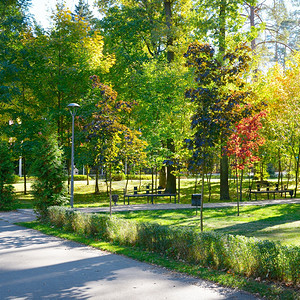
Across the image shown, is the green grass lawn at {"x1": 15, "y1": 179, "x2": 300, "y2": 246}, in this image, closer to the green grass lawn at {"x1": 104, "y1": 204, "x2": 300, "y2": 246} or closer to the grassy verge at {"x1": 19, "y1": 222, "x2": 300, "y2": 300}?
the green grass lawn at {"x1": 104, "y1": 204, "x2": 300, "y2": 246}

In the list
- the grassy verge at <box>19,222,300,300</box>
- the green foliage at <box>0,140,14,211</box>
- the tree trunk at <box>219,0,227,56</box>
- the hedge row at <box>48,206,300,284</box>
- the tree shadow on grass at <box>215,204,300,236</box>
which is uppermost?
the tree trunk at <box>219,0,227,56</box>

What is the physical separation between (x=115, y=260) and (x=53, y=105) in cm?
1684

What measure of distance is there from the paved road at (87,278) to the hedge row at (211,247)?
2.79 ft

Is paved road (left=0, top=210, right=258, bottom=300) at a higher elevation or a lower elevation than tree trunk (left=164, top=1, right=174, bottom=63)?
lower

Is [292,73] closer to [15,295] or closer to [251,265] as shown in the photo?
[251,265]

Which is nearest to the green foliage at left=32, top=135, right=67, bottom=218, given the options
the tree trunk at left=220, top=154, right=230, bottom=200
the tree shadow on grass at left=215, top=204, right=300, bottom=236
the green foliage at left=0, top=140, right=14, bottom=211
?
the green foliage at left=0, top=140, right=14, bottom=211

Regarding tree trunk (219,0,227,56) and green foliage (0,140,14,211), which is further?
tree trunk (219,0,227,56)

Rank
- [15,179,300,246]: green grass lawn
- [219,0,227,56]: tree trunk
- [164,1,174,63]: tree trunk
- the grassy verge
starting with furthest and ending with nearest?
[164,1,174,63]: tree trunk → [219,0,227,56]: tree trunk → [15,179,300,246]: green grass lawn → the grassy verge

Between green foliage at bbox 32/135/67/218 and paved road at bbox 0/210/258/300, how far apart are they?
4.88 m

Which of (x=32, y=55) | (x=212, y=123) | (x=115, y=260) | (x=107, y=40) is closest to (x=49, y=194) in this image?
(x=115, y=260)

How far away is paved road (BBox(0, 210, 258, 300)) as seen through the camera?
6266 millimetres

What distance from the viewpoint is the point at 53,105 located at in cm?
2377

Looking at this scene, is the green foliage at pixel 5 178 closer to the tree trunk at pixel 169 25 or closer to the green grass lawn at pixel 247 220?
the green grass lawn at pixel 247 220

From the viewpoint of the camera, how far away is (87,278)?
7262 millimetres
